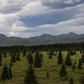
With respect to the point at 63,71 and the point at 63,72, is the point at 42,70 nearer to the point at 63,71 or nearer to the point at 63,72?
the point at 63,71

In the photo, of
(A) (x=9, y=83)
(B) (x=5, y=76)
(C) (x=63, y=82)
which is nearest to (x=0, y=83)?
(A) (x=9, y=83)

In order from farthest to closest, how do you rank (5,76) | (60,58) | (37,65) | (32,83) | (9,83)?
(60,58)
(37,65)
(5,76)
(9,83)
(32,83)

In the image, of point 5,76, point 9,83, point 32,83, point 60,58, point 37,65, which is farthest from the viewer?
point 60,58

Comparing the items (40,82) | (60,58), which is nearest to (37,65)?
(60,58)

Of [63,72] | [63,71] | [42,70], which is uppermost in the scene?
[63,71]

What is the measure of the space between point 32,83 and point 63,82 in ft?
18.4

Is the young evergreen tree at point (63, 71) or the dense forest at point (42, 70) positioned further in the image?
the young evergreen tree at point (63, 71)

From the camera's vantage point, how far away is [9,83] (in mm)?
24594

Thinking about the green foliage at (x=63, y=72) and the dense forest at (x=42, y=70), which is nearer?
the dense forest at (x=42, y=70)

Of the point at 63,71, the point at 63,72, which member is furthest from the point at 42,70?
the point at 63,72

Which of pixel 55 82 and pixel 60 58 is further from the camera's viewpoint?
pixel 60 58

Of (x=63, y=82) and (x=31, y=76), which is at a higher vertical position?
→ (x=31, y=76)

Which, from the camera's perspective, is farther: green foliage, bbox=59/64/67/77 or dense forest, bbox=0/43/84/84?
green foliage, bbox=59/64/67/77

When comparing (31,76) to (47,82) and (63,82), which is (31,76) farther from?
(63,82)
